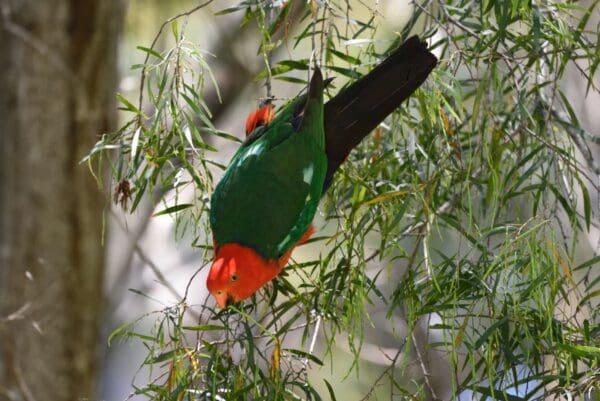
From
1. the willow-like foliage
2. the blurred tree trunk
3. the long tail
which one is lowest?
the willow-like foliage

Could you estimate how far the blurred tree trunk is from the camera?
4195mm

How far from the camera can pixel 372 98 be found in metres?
2.43

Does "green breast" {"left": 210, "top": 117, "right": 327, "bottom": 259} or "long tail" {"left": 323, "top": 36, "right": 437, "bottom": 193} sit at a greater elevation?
"long tail" {"left": 323, "top": 36, "right": 437, "bottom": 193}

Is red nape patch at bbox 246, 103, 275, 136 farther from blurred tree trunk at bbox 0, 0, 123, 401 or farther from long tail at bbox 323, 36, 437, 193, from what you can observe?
blurred tree trunk at bbox 0, 0, 123, 401

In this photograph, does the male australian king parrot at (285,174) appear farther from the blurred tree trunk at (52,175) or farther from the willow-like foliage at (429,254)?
the blurred tree trunk at (52,175)

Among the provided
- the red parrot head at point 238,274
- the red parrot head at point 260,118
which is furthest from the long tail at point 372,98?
the red parrot head at point 238,274

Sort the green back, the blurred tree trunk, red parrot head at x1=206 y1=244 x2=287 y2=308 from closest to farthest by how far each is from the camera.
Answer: red parrot head at x1=206 y1=244 x2=287 y2=308 < the green back < the blurred tree trunk

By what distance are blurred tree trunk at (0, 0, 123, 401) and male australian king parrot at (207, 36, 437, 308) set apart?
77.8 inches

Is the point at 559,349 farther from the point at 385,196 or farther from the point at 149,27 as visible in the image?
the point at 149,27

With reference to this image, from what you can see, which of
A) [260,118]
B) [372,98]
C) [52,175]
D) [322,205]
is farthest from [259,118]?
[52,175]

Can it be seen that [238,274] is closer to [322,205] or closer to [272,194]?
[272,194]

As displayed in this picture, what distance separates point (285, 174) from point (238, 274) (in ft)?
1.06

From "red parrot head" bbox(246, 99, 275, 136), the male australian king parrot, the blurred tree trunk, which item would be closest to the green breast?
the male australian king parrot

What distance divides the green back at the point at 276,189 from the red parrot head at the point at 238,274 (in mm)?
49
